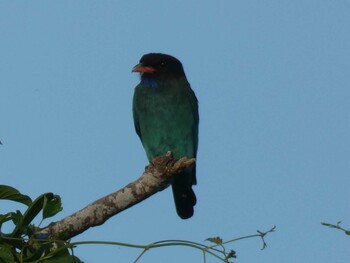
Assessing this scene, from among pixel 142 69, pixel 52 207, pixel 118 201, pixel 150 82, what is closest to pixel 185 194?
pixel 150 82

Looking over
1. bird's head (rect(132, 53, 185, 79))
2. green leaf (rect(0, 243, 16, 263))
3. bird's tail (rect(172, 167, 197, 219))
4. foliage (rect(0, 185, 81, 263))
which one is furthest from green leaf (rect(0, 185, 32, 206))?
bird's head (rect(132, 53, 185, 79))

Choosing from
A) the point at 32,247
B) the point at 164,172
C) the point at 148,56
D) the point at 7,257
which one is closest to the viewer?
the point at 7,257

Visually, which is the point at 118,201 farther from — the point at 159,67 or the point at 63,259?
the point at 159,67

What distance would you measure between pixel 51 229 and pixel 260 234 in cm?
97

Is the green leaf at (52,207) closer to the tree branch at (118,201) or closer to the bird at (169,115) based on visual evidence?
the tree branch at (118,201)

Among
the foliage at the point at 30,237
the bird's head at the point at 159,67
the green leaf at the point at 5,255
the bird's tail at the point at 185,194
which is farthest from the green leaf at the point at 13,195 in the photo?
the bird's head at the point at 159,67

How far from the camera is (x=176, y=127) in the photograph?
7.80 m

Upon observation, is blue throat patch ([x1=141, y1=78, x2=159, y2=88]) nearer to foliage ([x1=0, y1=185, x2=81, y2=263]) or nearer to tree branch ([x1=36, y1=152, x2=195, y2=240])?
tree branch ([x1=36, y1=152, x2=195, y2=240])

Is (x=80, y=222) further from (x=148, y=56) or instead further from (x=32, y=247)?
(x=148, y=56)

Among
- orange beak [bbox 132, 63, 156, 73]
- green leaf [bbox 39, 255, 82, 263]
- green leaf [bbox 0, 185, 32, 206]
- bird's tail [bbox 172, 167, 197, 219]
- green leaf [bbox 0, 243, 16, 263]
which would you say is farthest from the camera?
orange beak [bbox 132, 63, 156, 73]

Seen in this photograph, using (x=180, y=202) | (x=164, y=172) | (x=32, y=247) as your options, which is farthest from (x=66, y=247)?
(x=180, y=202)

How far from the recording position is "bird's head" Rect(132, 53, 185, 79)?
8062mm

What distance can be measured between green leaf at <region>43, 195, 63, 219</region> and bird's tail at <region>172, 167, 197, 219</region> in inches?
162

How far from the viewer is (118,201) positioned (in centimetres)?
412
